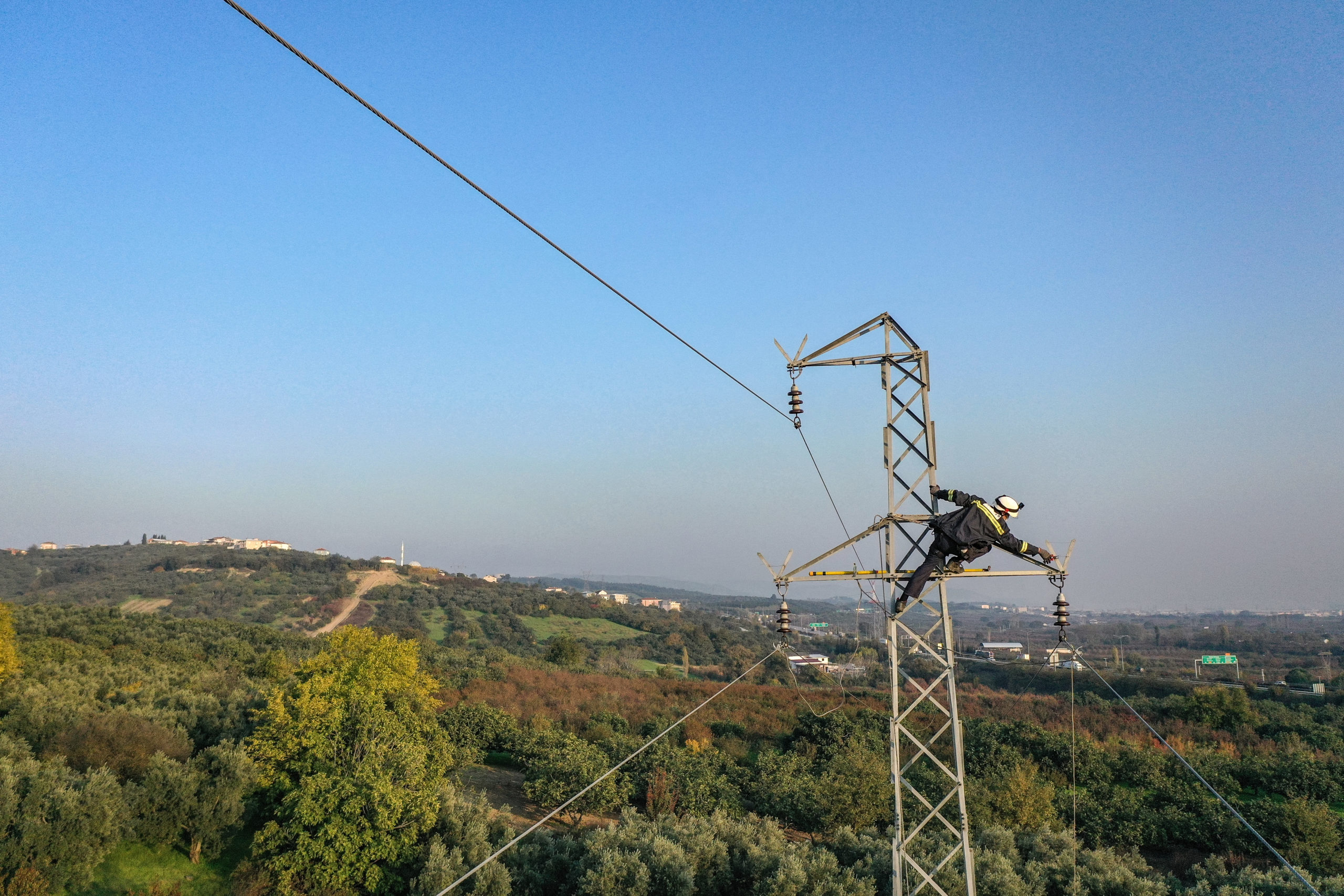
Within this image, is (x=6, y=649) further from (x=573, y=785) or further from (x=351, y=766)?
(x=573, y=785)

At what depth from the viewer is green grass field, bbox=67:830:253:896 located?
1698 cm

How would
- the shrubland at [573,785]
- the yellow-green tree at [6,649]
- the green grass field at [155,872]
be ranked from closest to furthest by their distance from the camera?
the shrubland at [573,785], the green grass field at [155,872], the yellow-green tree at [6,649]

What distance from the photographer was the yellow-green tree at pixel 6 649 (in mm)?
27828

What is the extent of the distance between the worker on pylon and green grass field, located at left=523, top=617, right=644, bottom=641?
77619mm

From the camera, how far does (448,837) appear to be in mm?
17531

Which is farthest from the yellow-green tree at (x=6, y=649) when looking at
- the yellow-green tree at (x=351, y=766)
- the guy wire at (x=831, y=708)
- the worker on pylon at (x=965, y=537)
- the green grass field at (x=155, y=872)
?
the worker on pylon at (x=965, y=537)

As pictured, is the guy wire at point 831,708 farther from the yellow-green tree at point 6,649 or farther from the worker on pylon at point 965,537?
the yellow-green tree at point 6,649

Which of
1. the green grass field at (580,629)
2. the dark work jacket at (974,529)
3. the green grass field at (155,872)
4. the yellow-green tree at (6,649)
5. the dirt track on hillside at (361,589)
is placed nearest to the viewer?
the dark work jacket at (974,529)

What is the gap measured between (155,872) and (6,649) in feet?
53.0

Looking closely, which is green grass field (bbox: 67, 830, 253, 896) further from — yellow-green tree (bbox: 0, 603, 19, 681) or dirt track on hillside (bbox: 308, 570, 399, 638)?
dirt track on hillside (bbox: 308, 570, 399, 638)

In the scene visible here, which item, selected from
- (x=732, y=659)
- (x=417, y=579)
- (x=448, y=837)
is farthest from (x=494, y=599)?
(x=448, y=837)

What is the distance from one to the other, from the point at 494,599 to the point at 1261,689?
81801mm

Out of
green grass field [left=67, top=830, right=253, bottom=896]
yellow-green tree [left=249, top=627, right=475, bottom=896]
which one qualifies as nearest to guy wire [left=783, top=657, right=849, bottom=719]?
yellow-green tree [left=249, top=627, right=475, bottom=896]

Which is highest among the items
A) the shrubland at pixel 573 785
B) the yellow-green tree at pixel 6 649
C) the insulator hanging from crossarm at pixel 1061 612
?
the insulator hanging from crossarm at pixel 1061 612
